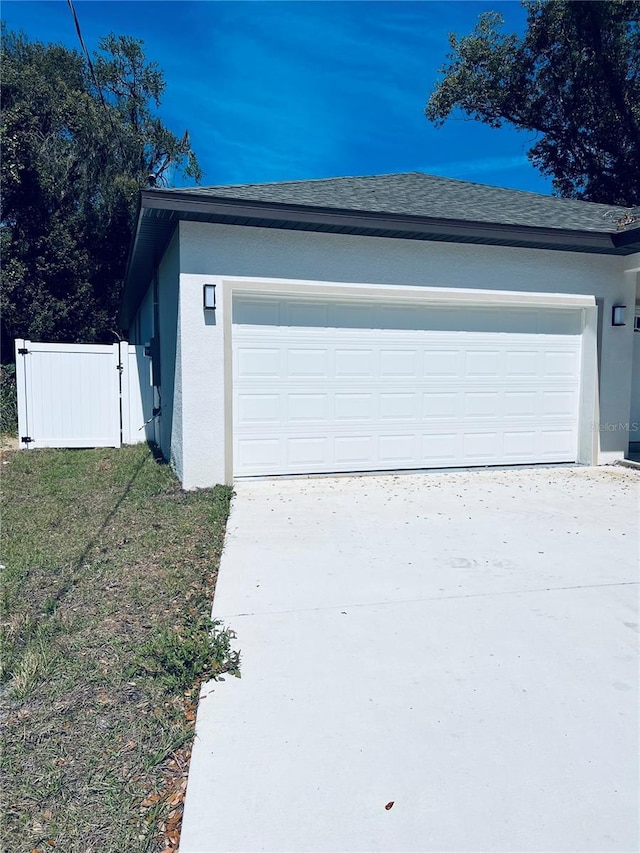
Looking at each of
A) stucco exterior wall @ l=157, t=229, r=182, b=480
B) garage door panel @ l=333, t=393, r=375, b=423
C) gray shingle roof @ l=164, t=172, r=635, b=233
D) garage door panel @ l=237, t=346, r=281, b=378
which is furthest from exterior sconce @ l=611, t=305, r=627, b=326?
stucco exterior wall @ l=157, t=229, r=182, b=480

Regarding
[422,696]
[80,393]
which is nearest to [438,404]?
A: [422,696]

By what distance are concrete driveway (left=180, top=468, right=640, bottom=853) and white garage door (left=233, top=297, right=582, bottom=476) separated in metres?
2.32

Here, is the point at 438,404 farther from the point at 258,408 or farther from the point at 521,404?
the point at 258,408

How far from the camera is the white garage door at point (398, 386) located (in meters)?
7.30

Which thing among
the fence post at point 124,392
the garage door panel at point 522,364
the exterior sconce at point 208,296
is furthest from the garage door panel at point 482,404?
the fence post at point 124,392

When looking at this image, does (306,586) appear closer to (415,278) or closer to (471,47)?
(415,278)

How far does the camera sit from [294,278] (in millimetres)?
7109

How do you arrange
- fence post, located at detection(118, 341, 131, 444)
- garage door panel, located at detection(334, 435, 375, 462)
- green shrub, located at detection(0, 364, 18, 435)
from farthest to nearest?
green shrub, located at detection(0, 364, 18, 435) → fence post, located at detection(118, 341, 131, 444) → garage door panel, located at detection(334, 435, 375, 462)

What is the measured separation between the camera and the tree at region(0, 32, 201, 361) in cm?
1683

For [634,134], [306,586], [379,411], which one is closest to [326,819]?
[306,586]

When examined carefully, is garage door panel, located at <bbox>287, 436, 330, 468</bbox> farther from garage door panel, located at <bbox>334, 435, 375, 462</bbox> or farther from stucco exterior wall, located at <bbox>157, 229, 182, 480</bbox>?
stucco exterior wall, located at <bbox>157, 229, 182, 480</bbox>

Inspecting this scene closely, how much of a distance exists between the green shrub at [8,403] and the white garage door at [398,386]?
8078 millimetres

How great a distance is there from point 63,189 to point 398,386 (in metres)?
14.7

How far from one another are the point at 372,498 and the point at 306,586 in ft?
8.32
